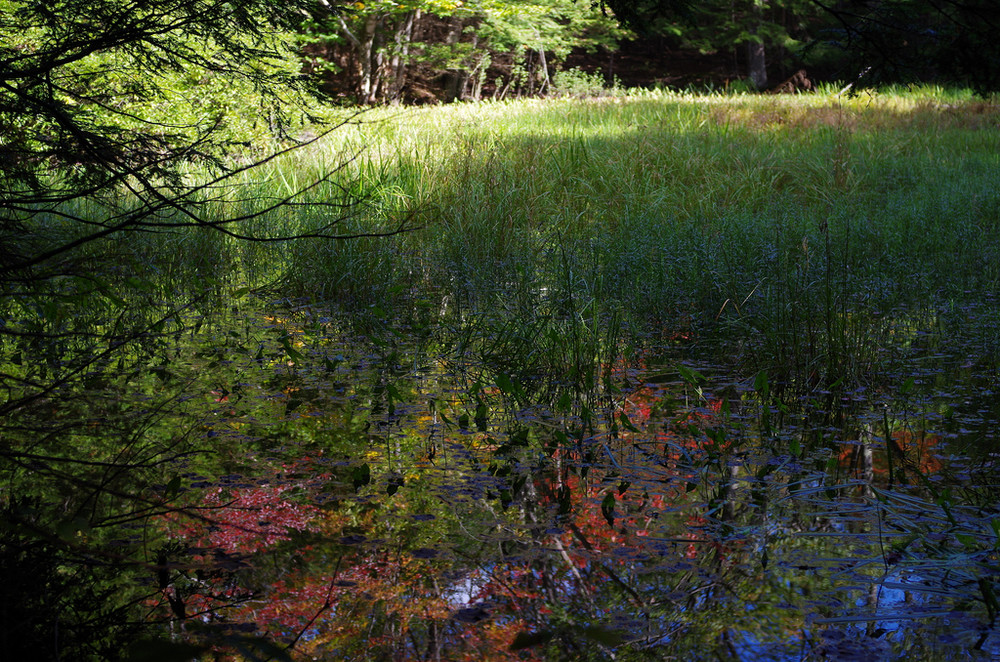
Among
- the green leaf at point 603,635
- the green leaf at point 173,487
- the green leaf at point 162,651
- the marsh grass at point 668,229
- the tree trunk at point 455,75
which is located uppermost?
the tree trunk at point 455,75

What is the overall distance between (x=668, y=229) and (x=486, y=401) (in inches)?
140

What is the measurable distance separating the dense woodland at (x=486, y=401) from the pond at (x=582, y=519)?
0.5 inches

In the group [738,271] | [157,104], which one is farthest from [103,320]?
[157,104]

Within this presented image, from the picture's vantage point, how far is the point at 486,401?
12.1ft

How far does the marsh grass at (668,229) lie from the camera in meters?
4.63

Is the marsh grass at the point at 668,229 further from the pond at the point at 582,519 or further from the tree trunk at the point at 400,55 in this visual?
the tree trunk at the point at 400,55

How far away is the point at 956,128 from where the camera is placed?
12.1 meters

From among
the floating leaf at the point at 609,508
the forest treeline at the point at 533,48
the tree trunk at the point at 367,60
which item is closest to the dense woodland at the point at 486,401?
the floating leaf at the point at 609,508

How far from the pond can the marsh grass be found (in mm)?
656

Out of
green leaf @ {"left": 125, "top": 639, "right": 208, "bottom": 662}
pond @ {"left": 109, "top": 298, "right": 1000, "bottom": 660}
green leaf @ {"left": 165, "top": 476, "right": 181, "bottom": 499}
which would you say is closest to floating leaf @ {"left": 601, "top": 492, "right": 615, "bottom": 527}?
pond @ {"left": 109, "top": 298, "right": 1000, "bottom": 660}

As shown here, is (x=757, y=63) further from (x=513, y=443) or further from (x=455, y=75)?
(x=513, y=443)

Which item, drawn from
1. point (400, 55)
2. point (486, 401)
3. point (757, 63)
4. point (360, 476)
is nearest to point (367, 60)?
point (400, 55)

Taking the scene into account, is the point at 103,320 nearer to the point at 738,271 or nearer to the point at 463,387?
the point at 463,387

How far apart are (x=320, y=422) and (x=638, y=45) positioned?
3088 centimetres
